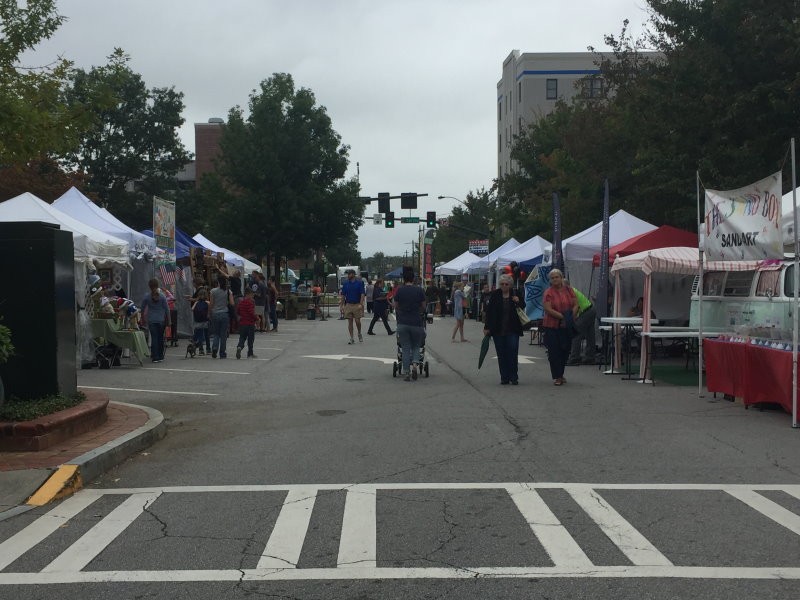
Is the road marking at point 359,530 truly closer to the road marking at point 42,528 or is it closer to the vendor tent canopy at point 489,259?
the road marking at point 42,528

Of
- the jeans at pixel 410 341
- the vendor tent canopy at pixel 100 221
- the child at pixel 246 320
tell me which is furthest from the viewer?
the vendor tent canopy at pixel 100 221

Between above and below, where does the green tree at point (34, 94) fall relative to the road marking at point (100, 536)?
above

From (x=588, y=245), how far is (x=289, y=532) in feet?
52.3

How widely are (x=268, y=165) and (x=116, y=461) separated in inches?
1685

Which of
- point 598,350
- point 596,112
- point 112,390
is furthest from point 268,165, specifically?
point 112,390

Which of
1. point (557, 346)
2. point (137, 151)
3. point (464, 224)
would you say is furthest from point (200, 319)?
point (464, 224)

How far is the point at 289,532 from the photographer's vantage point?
595 centimetres

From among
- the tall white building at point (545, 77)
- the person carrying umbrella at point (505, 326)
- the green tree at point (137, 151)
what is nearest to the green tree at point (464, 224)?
the tall white building at point (545, 77)

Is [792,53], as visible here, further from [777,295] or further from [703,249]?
[703,249]

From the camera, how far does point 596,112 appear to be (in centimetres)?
3097

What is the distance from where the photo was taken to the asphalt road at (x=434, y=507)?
498 centimetres

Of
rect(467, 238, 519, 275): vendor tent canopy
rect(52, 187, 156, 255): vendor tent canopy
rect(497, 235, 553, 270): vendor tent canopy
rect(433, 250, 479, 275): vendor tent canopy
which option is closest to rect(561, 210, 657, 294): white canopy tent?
rect(497, 235, 553, 270): vendor tent canopy

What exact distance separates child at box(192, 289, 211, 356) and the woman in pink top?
345 inches

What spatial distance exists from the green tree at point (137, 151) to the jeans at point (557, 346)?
52842 millimetres
